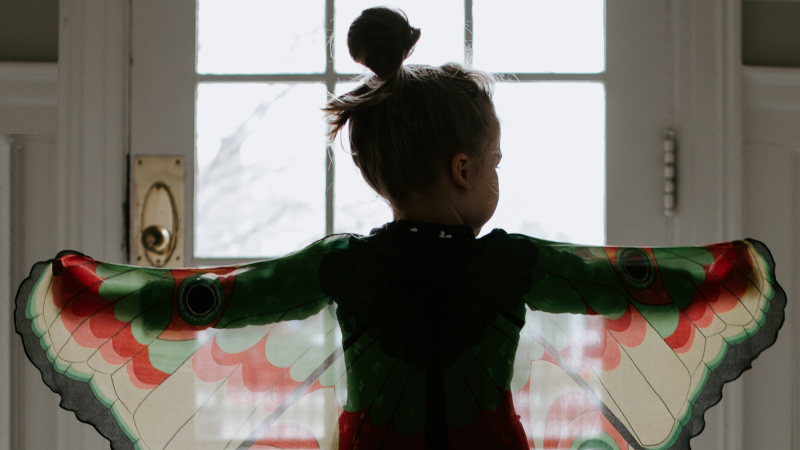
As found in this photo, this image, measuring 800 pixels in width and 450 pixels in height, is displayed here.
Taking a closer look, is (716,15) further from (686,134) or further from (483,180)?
(483,180)

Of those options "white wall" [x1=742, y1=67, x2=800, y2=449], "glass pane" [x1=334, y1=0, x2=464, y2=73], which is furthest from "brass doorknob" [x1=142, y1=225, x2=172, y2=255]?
"white wall" [x1=742, y1=67, x2=800, y2=449]

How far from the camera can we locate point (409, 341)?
62 cm

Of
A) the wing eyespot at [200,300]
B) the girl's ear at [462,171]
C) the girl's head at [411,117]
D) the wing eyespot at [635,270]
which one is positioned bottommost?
the wing eyespot at [200,300]

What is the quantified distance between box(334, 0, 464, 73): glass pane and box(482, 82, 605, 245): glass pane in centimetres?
12

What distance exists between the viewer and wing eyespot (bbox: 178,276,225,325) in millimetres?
631

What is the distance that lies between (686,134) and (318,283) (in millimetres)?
707

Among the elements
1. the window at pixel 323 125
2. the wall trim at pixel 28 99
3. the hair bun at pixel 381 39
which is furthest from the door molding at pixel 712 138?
the wall trim at pixel 28 99

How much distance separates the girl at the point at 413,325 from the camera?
62 cm

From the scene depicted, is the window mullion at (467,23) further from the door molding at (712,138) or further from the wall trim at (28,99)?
the wall trim at (28,99)

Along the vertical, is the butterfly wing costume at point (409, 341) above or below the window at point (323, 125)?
below

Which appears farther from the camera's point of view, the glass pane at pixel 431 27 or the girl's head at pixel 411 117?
the glass pane at pixel 431 27

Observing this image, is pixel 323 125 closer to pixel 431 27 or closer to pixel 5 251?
pixel 431 27

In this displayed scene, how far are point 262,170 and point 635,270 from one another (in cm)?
64

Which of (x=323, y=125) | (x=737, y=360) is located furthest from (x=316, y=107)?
(x=737, y=360)
